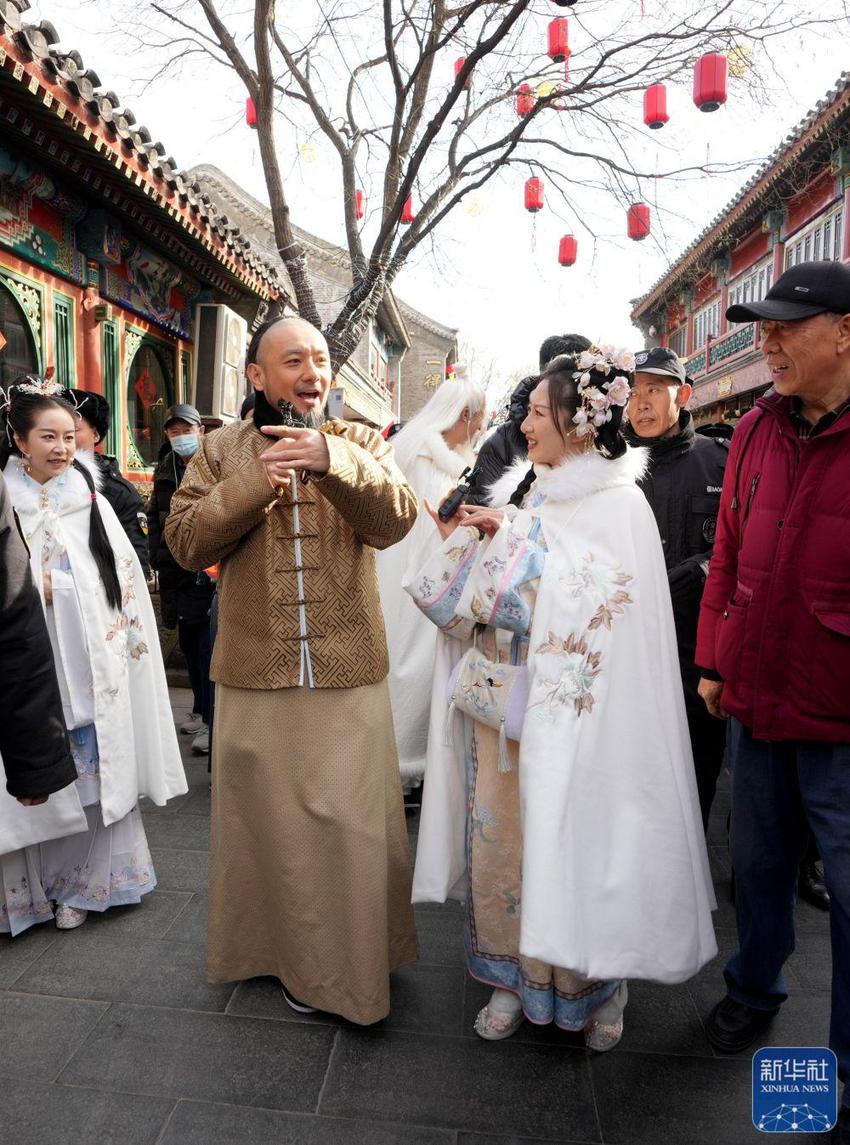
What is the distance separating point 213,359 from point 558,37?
492 cm

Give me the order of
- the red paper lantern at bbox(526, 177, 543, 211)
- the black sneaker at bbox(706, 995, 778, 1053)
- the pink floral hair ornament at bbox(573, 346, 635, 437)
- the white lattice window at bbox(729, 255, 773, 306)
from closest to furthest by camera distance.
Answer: the pink floral hair ornament at bbox(573, 346, 635, 437)
the black sneaker at bbox(706, 995, 778, 1053)
the red paper lantern at bbox(526, 177, 543, 211)
the white lattice window at bbox(729, 255, 773, 306)

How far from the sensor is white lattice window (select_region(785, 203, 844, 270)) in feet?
41.4

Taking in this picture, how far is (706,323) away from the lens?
66.8 feet

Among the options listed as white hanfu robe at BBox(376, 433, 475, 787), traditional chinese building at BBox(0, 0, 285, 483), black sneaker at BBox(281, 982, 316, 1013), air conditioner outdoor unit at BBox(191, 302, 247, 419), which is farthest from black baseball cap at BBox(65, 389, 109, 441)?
air conditioner outdoor unit at BBox(191, 302, 247, 419)

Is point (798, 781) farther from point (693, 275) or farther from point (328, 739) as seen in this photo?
point (693, 275)

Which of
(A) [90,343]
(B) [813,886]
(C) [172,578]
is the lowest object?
(B) [813,886]

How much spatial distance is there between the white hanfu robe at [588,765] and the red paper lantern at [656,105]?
8069 mm

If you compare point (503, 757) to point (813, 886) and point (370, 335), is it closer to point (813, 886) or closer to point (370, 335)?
point (813, 886)

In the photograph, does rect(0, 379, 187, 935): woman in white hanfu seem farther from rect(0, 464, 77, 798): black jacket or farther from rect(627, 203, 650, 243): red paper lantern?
rect(627, 203, 650, 243): red paper lantern

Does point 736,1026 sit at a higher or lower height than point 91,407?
lower

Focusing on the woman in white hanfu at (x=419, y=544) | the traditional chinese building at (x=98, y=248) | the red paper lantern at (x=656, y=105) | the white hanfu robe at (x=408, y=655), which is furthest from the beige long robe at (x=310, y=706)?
the red paper lantern at (x=656, y=105)

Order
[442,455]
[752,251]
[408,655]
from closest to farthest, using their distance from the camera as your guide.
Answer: [442,455], [408,655], [752,251]

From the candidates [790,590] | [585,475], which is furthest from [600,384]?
[790,590]

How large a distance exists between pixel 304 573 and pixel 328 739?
0.46 metres
